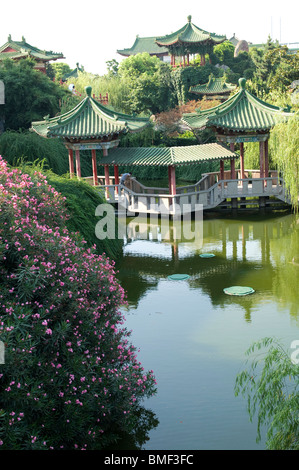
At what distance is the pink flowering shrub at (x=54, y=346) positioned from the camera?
5.46 metres

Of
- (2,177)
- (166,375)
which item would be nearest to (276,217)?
(166,375)

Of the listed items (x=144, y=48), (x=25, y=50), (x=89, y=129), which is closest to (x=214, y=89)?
(x=25, y=50)

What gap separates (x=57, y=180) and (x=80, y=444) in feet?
29.0

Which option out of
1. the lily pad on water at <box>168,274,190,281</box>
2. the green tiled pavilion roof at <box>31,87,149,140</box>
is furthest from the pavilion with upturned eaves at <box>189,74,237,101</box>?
the lily pad on water at <box>168,274,190,281</box>

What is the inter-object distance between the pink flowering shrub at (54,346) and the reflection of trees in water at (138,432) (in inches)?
5.1

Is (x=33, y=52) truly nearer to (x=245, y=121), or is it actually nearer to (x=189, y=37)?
(x=189, y=37)

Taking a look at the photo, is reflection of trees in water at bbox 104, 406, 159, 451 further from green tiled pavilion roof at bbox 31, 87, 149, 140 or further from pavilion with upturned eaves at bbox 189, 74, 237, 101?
pavilion with upturned eaves at bbox 189, 74, 237, 101

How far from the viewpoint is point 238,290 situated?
12438mm

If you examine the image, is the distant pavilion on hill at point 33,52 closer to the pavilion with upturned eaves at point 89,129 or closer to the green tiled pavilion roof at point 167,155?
the pavilion with upturned eaves at point 89,129

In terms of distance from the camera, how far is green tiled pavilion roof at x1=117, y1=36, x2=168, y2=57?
60.3 m

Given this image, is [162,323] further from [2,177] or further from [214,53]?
[214,53]

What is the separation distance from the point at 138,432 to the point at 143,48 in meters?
58.8

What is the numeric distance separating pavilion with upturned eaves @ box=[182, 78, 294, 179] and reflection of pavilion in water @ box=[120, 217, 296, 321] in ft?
11.3

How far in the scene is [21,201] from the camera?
21.9 feet
